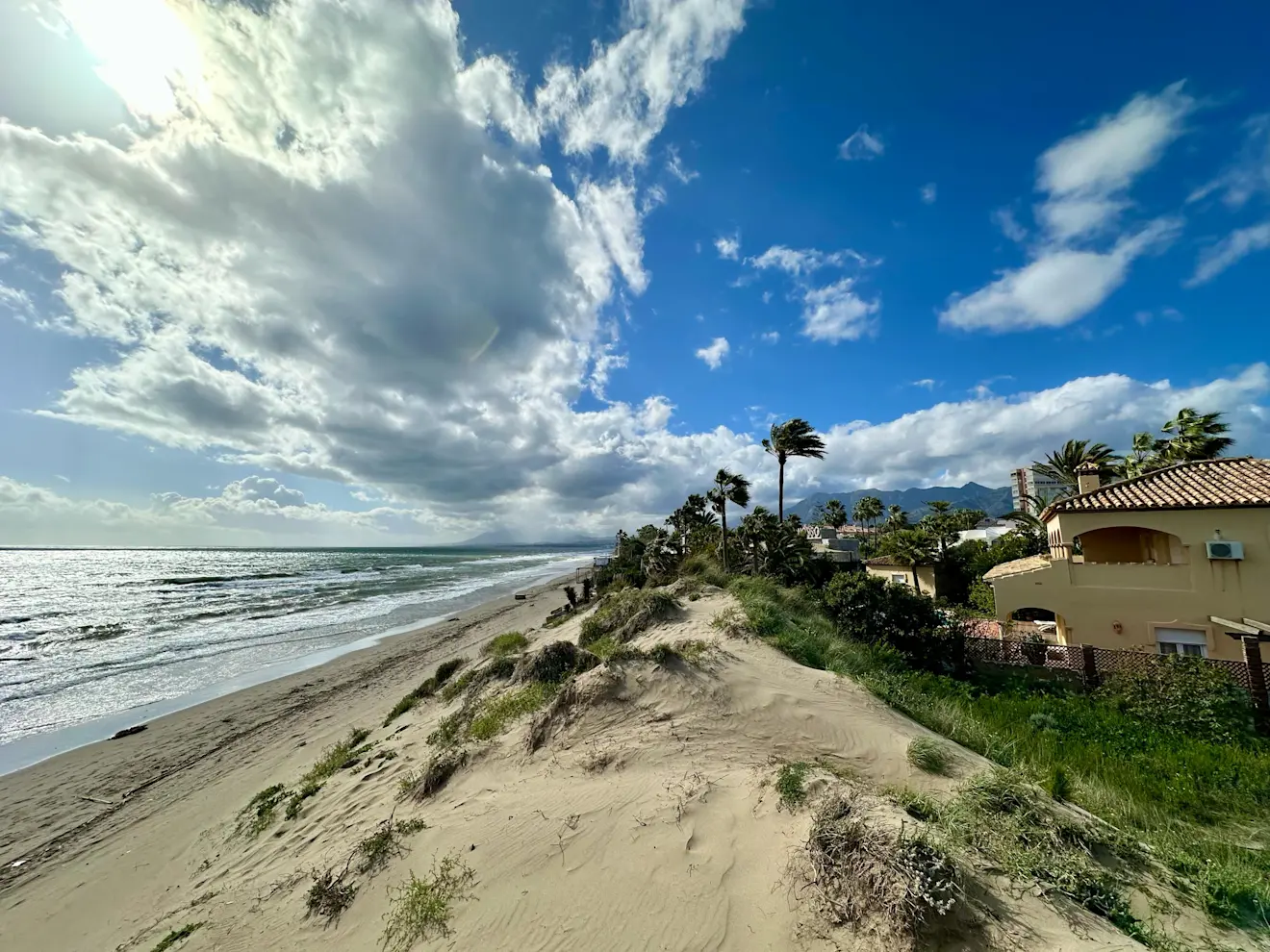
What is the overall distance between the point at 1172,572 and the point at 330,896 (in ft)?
68.7

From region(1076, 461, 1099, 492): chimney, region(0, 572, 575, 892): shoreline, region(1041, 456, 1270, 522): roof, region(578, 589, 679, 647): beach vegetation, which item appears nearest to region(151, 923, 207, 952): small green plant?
region(0, 572, 575, 892): shoreline

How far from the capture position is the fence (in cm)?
1038

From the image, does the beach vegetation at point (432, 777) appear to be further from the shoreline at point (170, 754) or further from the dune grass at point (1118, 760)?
the dune grass at point (1118, 760)

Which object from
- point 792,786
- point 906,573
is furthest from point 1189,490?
point 792,786

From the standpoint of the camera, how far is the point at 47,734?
14.7m

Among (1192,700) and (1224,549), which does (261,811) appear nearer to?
(1192,700)

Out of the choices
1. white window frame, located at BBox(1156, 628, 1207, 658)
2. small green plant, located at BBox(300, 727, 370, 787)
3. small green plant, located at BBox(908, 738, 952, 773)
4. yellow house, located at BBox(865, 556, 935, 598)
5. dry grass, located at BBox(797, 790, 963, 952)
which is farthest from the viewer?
yellow house, located at BBox(865, 556, 935, 598)

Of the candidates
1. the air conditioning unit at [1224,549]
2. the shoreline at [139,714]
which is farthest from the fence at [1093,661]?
the shoreline at [139,714]

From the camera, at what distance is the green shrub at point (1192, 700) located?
9.67 m

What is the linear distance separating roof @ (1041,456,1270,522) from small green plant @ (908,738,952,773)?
1464 centimetres

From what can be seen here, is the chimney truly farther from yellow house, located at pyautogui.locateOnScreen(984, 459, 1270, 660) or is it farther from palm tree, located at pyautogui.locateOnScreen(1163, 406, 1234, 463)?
palm tree, located at pyautogui.locateOnScreen(1163, 406, 1234, 463)

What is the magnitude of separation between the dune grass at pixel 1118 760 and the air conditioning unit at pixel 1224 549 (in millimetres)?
6320

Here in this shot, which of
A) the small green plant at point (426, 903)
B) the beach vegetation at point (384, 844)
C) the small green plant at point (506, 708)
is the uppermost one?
the small green plant at point (506, 708)

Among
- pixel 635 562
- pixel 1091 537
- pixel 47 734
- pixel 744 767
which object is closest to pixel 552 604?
pixel 635 562
